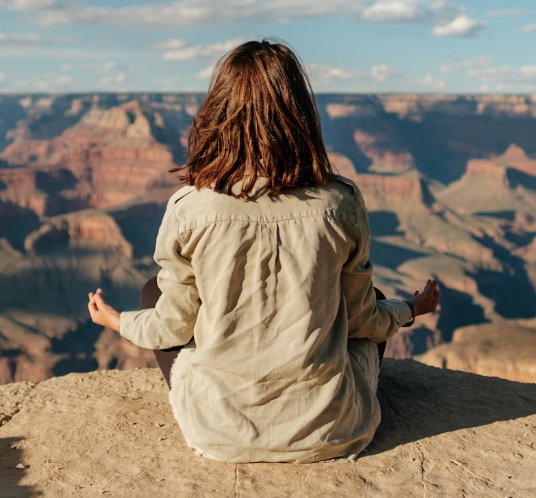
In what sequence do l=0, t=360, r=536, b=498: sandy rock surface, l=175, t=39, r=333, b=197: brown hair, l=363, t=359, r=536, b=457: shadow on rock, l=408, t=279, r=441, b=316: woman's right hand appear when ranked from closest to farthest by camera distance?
l=175, t=39, r=333, b=197: brown hair, l=0, t=360, r=536, b=498: sandy rock surface, l=408, t=279, r=441, b=316: woman's right hand, l=363, t=359, r=536, b=457: shadow on rock

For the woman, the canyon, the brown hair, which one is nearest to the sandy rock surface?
the woman

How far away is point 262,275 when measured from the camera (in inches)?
71.7

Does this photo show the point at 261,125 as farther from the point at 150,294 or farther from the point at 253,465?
the point at 253,465

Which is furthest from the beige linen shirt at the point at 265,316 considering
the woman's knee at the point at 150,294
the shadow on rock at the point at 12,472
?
the shadow on rock at the point at 12,472

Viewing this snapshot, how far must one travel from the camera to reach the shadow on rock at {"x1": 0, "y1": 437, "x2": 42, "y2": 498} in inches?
82.5

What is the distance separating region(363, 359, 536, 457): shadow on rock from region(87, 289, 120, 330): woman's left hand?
946 millimetres

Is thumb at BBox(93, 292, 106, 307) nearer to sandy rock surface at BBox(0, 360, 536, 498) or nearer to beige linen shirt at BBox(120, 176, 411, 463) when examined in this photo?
beige linen shirt at BBox(120, 176, 411, 463)

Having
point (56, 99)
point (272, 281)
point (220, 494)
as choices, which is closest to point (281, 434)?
point (220, 494)

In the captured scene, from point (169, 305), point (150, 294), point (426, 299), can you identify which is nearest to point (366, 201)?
point (426, 299)

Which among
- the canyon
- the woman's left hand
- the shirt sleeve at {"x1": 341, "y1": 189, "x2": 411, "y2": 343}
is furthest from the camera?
the canyon

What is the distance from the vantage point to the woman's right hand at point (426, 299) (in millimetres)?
2404

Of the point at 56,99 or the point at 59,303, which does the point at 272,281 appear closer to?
the point at 59,303

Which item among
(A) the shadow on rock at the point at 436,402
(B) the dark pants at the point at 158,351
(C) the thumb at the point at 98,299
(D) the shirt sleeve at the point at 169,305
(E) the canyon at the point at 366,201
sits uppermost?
(D) the shirt sleeve at the point at 169,305

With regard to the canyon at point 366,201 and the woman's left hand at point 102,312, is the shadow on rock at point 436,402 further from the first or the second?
the canyon at point 366,201
